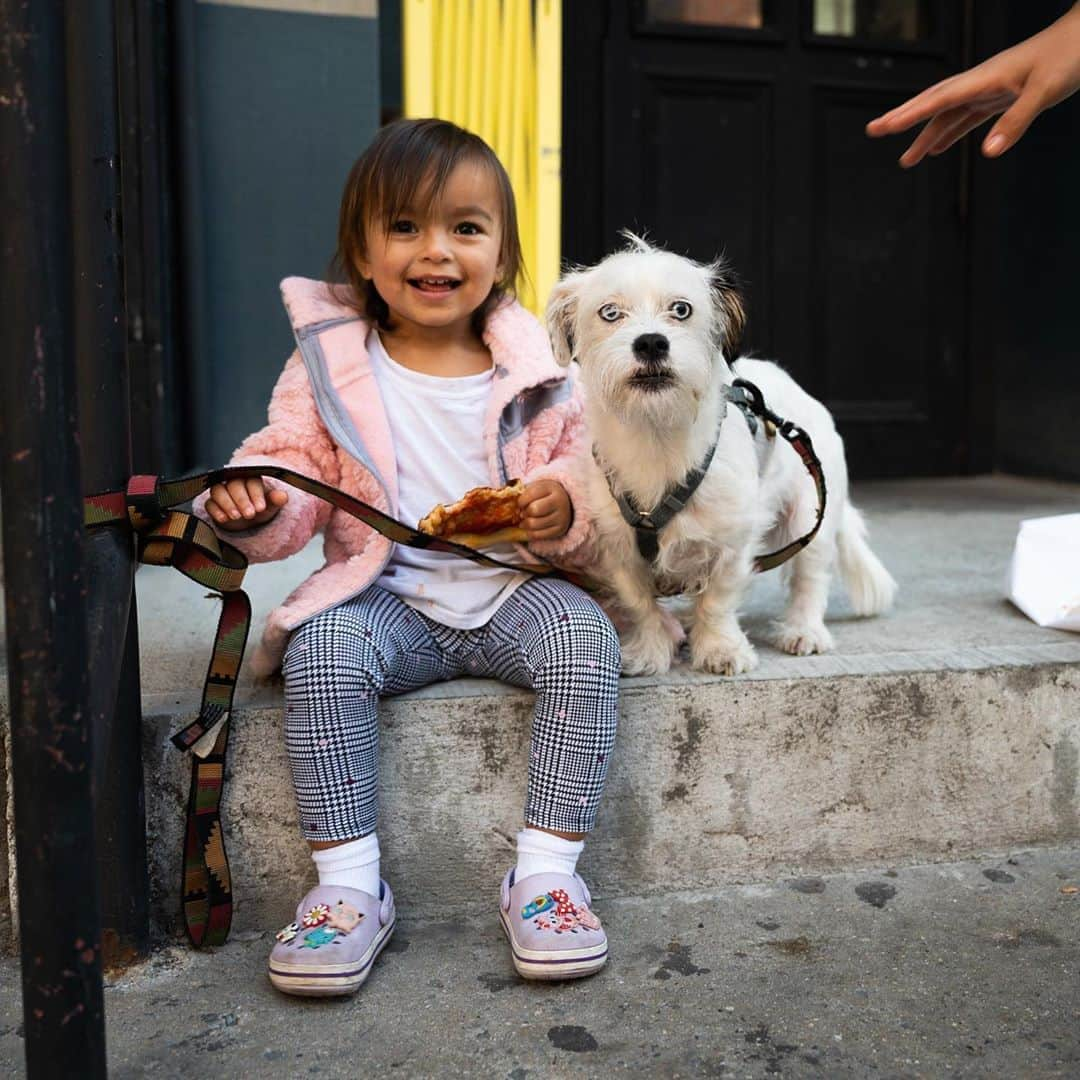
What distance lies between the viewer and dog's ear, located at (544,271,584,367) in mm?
2207

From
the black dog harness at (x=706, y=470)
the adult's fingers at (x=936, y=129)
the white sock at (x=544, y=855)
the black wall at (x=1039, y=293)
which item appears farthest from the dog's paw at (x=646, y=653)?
the black wall at (x=1039, y=293)

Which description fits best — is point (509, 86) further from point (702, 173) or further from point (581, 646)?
point (581, 646)

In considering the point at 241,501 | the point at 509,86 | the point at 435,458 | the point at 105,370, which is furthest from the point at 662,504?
the point at 509,86

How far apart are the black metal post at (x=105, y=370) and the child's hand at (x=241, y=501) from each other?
20cm

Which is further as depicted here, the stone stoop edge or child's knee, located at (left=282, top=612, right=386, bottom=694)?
the stone stoop edge

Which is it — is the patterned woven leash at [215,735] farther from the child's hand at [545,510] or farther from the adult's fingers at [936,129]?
the adult's fingers at [936,129]

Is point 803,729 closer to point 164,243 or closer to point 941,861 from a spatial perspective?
point 941,861

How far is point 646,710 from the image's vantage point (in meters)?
2.15

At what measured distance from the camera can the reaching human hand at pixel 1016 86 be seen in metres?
1.43

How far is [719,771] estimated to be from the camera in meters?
2.19

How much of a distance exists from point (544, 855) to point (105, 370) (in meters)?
1.01

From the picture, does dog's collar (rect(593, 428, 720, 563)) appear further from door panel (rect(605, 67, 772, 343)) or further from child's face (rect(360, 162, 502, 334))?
door panel (rect(605, 67, 772, 343))

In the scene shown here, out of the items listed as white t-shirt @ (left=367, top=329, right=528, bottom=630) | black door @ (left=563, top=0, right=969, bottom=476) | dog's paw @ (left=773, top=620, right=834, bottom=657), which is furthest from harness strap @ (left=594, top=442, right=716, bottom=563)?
black door @ (left=563, top=0, right=969, bottom=476)

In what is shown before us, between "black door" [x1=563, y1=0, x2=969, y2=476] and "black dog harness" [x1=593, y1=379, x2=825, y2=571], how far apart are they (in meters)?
2.15
